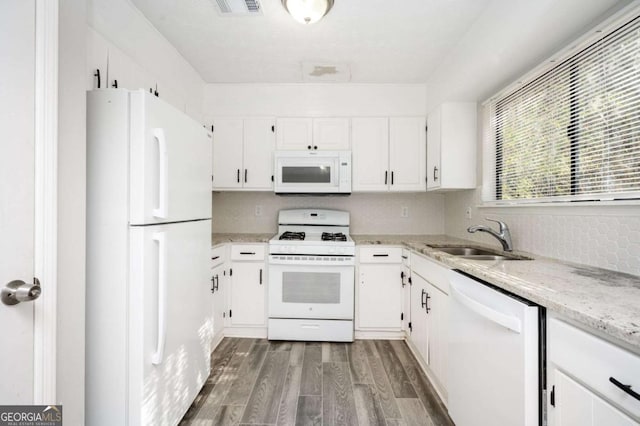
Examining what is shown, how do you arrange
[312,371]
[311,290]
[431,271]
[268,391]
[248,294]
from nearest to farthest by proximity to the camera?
[268,391], [431,271], [312,371], [311,290], [248,294]

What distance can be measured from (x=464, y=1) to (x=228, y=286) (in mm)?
2834

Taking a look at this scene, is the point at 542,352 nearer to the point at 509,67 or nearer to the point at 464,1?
the point at 509,67

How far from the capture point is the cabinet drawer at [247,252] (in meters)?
2.65

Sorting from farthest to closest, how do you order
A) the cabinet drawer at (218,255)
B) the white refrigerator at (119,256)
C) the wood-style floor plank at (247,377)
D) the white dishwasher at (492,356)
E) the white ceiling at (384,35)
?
the cabinet drawer at (218,255)
the wood-style floor plank at (247,377)
the white ceiling at (384,35)
the white refrigerator at (119,256)
the white dishwasher at (492,356)

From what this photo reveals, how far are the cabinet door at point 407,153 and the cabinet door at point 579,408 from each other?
2128 mm

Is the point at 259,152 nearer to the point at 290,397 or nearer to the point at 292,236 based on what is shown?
the point at 292,236

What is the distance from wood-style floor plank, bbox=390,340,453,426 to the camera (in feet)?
5.38

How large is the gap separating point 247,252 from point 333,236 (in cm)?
87

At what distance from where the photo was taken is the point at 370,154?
285 centimetres

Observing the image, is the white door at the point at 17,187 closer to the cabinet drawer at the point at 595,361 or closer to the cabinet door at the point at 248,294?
the cabinet drawer at the point at 595,361

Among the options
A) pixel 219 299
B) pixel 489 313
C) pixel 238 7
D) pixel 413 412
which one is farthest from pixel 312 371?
pixel 238 7

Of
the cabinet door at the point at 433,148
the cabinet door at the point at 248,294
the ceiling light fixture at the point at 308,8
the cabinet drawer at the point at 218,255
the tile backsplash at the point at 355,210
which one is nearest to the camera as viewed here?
the ceiling light fixture at the point at 308,8

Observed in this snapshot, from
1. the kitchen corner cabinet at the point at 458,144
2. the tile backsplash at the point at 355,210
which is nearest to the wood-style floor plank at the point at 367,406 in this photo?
the tile backsplash at the point at 355,210

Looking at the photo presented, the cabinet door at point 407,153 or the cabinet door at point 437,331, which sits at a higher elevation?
the cabinet door at point 407,153
